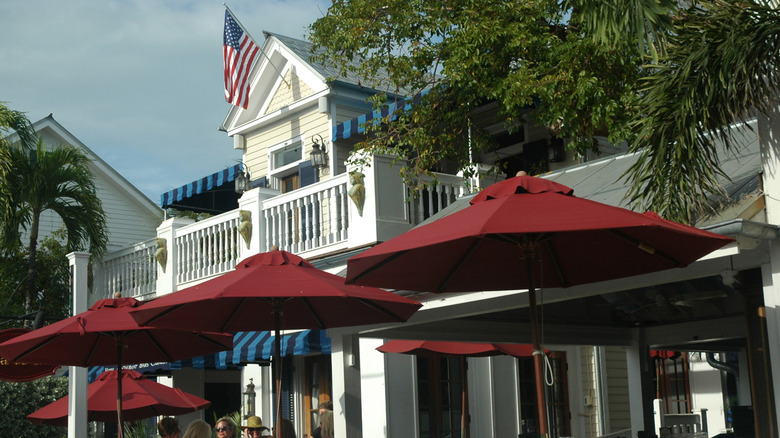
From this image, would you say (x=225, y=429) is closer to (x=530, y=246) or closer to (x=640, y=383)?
(x=530, y=246)

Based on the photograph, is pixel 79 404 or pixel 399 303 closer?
pixel 399 303

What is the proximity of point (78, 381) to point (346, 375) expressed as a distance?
9.52ft

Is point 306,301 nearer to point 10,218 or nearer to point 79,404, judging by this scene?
point 79,404

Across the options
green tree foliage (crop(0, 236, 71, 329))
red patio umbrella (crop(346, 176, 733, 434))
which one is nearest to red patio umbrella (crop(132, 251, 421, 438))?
red patio umbrella (crop(346, 176, 733, 434))

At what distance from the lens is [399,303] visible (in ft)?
24.9

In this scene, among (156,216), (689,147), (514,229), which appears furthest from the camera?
(156,216)

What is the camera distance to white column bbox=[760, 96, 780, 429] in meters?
6.48

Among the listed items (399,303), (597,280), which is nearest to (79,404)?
(399,303)

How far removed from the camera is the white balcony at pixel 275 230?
13555 millimetres

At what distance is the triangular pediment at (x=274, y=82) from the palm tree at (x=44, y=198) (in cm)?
362

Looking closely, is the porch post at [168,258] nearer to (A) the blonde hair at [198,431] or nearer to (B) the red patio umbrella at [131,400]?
(B) the red patio umbrella at [131,400]

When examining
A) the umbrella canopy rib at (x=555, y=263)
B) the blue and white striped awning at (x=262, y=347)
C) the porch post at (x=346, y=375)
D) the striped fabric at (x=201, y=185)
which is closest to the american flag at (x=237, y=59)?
the striped fabric at (x=201, y=185)

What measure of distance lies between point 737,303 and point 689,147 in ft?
14.2

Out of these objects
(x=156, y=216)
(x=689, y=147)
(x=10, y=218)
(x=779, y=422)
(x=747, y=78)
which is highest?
(x=156, y=216)
